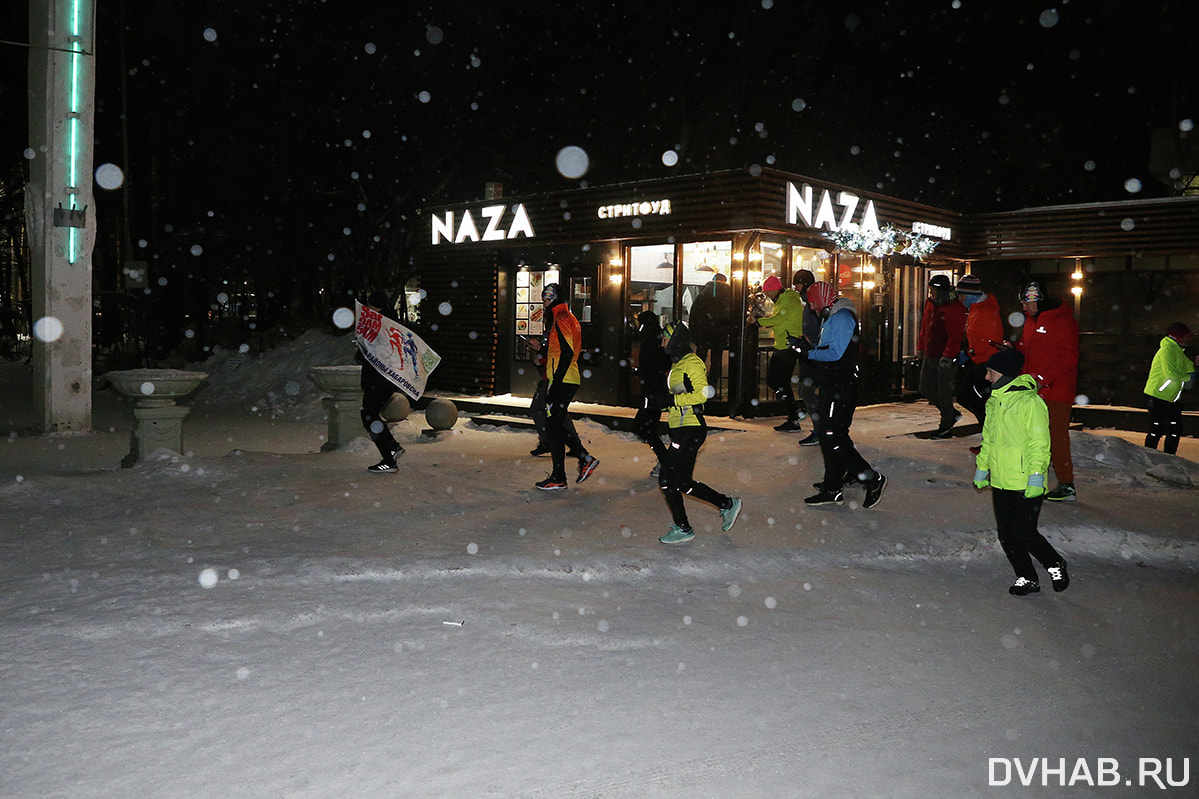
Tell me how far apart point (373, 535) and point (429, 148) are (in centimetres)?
2026

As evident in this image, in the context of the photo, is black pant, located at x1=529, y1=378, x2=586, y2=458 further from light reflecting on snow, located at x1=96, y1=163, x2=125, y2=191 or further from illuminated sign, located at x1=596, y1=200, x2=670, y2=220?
light reflecting on snow, located at x1=96, y1=163, x2=125, y2=191

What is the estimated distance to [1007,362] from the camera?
19.5 feet

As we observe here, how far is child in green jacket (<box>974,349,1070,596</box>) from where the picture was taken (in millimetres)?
5613

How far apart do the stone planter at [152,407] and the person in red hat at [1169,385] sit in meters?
11.0

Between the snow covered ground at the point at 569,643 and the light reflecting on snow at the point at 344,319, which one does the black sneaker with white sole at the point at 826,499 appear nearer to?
the snow covered ground at the point at 569,643

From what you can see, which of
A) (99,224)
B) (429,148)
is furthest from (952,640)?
(99,224)

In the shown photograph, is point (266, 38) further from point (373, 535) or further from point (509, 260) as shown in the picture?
point (373, 535)

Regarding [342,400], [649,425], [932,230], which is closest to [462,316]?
[342,400]

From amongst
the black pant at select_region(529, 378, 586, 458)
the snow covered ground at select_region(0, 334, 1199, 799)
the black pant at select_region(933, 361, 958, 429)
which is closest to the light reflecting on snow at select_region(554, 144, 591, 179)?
the black pant at select_region(933, 361, 958, 429)

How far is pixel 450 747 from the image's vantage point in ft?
11.6

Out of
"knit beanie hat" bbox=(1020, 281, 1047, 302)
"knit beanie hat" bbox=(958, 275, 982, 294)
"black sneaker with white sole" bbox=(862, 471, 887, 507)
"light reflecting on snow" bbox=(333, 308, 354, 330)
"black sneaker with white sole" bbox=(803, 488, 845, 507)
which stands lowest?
"black sneaker with white sole" bbox=(803, 488, 845, 507)

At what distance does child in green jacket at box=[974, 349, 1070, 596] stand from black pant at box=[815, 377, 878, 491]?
6.69ft

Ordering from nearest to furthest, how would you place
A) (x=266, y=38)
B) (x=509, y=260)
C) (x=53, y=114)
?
(x=53, y=114)
(x=509, y=260)
(x=266, y=38)

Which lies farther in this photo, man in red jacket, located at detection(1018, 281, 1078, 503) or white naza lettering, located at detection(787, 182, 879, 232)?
white naza lettering, located at detection(787, 182, 879, 232)
